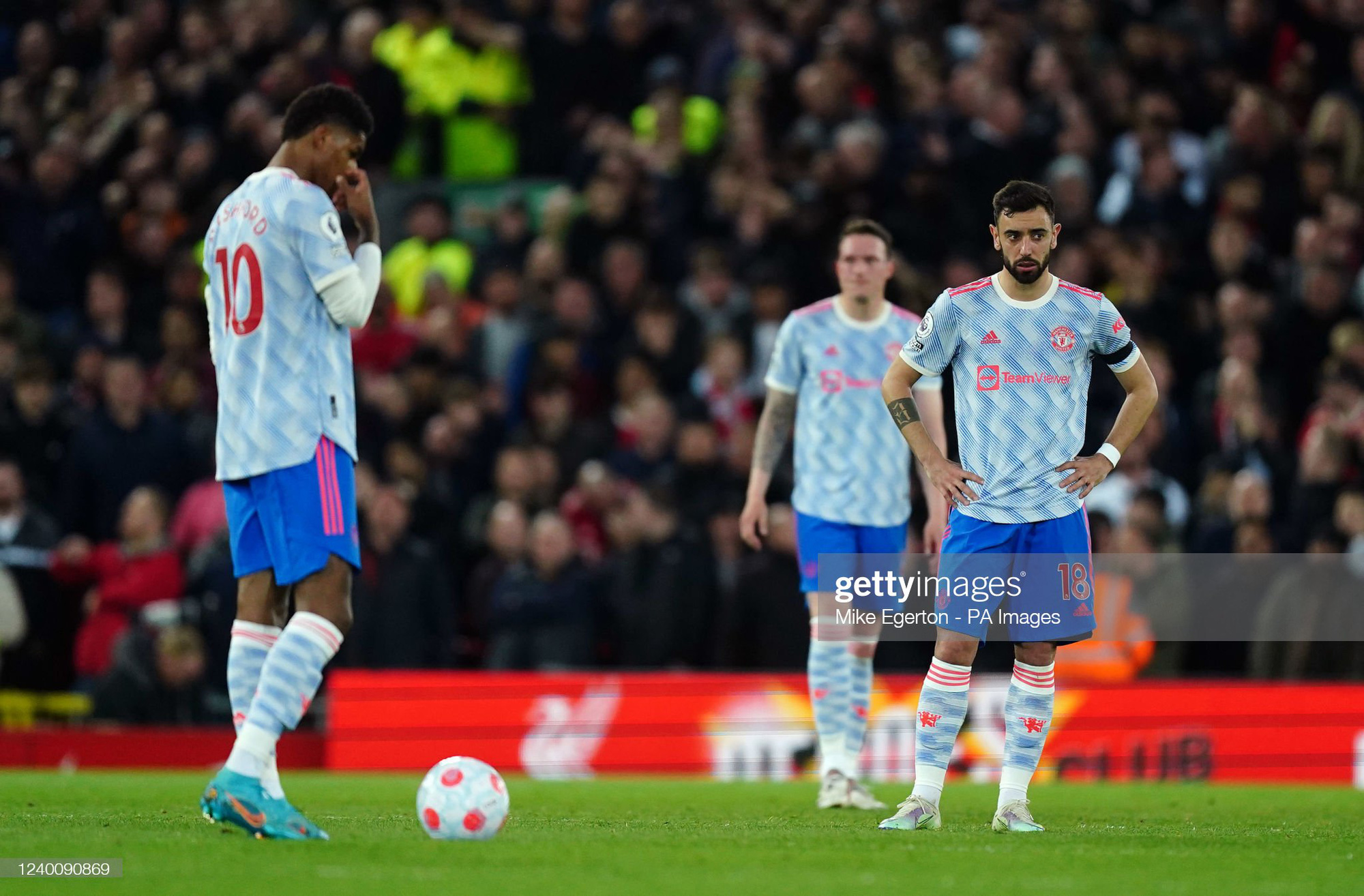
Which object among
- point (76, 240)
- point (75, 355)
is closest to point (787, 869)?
Result: point (75, 355)

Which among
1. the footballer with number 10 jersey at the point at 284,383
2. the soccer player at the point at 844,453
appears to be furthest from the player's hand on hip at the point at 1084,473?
the footballer with number 10 jersey at the point at 284,383

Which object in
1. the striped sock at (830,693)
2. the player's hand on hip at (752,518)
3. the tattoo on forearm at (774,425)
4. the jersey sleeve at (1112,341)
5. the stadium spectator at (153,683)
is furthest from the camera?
the stadium spectator at (153,683)

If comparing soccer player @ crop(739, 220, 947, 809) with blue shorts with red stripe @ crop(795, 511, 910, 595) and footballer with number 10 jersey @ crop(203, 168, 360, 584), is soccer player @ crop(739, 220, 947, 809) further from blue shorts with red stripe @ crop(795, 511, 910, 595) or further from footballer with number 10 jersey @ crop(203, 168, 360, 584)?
footballer with number 10 jersey @ crop(203, 168, 360, 584)

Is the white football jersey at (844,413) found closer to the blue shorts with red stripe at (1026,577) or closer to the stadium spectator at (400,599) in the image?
the blue shorts with red stripe at (1026,577)

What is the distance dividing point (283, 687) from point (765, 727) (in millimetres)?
6979

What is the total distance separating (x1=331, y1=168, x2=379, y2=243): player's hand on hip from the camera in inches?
288

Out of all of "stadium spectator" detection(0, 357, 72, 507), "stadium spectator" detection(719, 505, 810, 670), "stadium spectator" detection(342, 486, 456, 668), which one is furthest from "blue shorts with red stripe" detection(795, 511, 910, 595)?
"stadium spectator" detection(0, 357, 72, 507)

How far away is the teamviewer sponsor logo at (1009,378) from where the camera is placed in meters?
7.89

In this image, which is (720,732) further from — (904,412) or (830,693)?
(904,412)

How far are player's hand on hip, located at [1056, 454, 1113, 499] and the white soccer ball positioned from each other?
2.66 meters

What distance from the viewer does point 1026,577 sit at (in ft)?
25.5

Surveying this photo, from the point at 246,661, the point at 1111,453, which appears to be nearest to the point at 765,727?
the point at 1111,453

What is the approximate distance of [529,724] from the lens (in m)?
13.6

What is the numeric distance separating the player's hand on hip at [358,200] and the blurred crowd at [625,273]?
22.4 feet
